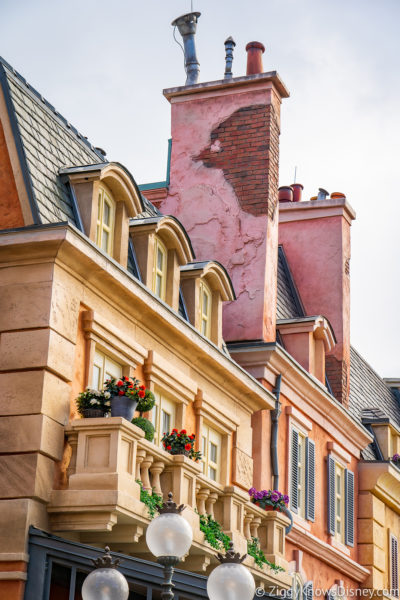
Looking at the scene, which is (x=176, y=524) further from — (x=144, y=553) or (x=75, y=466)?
(x=144, y=553)

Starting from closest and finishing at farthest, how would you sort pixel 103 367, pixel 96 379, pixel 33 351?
1. pixel 33 351
2. pixel 96 379
3. pixel 103 367

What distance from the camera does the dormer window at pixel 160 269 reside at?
65.7 ft

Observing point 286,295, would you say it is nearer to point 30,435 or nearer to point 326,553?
point 326,553

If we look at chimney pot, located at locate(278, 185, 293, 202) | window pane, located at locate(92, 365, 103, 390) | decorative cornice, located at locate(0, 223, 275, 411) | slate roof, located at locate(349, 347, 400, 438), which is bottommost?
window pane, located at locate(92, 365, 103, 390)

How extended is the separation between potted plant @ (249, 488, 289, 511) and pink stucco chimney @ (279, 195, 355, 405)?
6.23 meters

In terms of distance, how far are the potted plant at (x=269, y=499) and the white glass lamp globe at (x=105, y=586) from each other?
8880mm

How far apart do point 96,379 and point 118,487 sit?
7.86ft

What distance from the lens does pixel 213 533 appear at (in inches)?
728

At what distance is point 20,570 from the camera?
15180 millimetres

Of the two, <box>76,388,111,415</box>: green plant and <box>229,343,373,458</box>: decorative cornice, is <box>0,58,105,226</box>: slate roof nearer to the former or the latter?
<box>76,388,111,415</box>: green plant

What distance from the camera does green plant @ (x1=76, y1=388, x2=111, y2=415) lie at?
1625 centimetres

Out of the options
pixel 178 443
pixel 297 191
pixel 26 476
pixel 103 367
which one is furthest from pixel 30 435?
pixel 297 191

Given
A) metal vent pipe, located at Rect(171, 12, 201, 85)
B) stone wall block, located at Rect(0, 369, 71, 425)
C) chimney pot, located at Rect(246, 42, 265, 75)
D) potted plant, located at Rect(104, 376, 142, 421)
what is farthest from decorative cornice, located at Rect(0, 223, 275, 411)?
metal vent pipe, located at Rect(171, 12, 201, 85)

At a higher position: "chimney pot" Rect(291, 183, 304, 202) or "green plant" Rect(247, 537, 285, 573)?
"chimney pot" Rect(291, 183, 304, 202)
